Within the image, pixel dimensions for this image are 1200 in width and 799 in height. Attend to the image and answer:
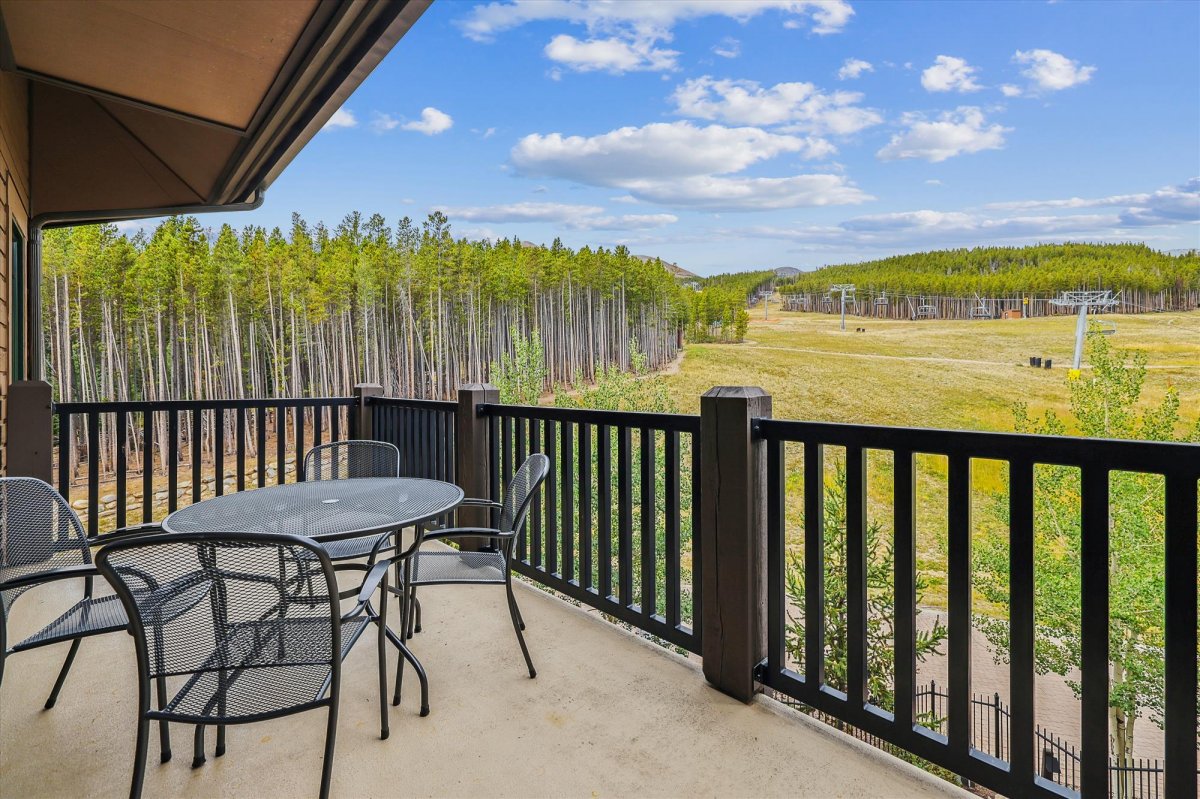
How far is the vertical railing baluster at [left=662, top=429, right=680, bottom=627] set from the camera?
96.7 inches

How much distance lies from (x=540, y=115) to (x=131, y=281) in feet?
127

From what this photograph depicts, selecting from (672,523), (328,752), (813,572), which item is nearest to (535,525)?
(672,523)

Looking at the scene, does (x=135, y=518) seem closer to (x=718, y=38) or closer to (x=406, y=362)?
(x=406, y=362)

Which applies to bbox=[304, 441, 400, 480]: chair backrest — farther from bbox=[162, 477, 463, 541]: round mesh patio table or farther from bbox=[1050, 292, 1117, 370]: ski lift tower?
bbox=[1050, 292, 1117, 370]: ski lift tower

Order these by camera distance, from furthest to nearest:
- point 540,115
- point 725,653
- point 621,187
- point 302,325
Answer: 1. point 621,187
2. point 540,115
3. point 302,325
4. point 725,653

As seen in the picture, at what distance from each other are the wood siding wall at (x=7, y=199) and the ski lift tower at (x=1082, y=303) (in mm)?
30928

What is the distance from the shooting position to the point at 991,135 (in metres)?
42.1

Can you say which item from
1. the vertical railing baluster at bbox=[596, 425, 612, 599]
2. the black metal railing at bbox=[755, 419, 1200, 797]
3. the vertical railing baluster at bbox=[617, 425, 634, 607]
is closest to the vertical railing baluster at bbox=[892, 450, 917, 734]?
the black metal railing at bbox=[755, 419, 1200, 797]

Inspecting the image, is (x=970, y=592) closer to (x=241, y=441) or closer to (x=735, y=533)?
(x=735, y=533)

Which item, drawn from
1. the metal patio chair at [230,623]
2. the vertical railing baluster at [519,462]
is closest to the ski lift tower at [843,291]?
the vertical railing baluster at [519,462]

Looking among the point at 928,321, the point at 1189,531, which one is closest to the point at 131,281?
the point at 1189,531

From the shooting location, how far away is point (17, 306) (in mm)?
3930

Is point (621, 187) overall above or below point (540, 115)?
below

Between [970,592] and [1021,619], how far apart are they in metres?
0.13
